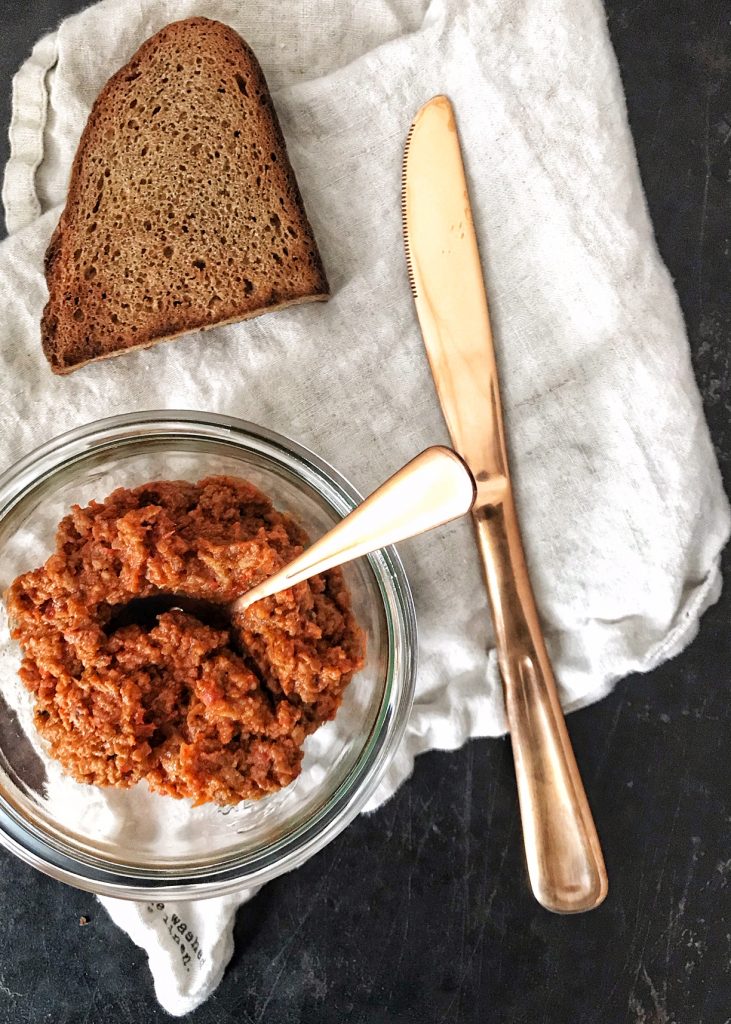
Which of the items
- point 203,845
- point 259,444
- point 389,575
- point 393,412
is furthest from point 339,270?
point 203,845

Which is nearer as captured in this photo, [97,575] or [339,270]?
[97,575]

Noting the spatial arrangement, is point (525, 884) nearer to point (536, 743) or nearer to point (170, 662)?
point (536, 743)

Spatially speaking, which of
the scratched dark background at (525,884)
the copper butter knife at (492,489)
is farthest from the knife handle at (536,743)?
the scratched dark background at (525,884)

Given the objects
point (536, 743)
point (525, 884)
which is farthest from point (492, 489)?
point (525, 884)

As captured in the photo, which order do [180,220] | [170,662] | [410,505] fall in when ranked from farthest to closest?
[180,220] < [170,662] < [410,505]

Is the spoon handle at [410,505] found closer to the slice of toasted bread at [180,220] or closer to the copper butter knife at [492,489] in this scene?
the copper butter knife at [492,489]

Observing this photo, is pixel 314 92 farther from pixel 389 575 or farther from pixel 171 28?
pixel 389 575
